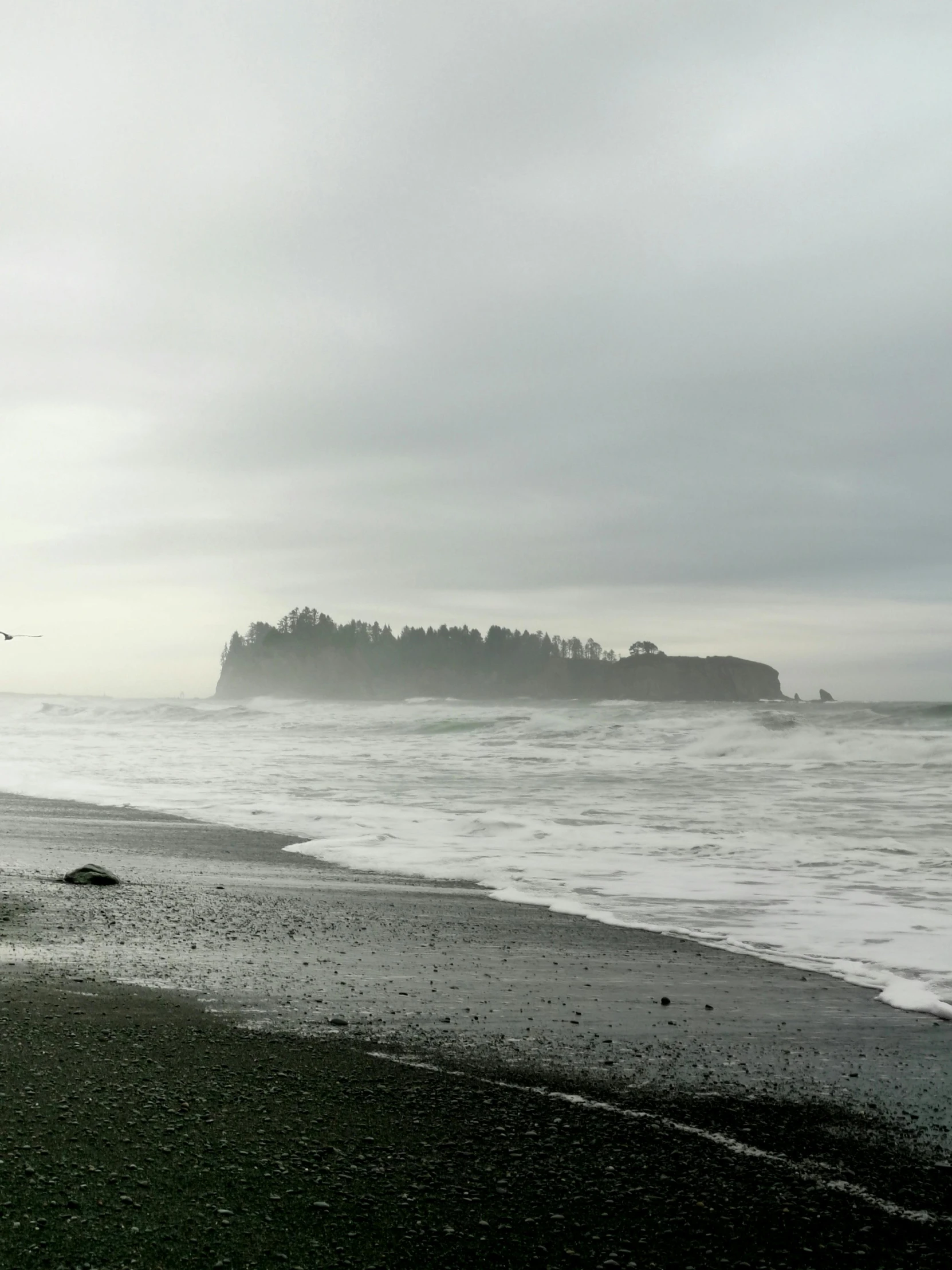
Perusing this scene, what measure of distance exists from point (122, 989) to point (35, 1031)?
2.15 feet

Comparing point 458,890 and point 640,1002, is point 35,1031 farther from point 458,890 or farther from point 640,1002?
point 458,890

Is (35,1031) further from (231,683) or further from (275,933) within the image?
(231,683)

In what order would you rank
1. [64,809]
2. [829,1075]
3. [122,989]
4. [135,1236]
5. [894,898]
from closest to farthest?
[135,1236] → [829,1075] → [122,989] → [894,898] → [64,809]

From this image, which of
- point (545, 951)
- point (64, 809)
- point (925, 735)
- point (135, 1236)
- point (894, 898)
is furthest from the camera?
point (925, 735)

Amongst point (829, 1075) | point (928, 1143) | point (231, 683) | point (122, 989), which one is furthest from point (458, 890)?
point (231, 683)

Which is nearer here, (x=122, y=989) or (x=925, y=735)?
(x=122, y=989)

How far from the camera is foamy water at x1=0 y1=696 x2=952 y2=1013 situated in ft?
20.4

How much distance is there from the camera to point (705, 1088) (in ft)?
10.2

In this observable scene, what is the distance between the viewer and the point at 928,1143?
2.71 meters

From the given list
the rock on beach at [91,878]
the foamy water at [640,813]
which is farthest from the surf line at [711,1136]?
the rock on beach at [91,878]

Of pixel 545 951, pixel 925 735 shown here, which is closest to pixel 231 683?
pixel 925 735

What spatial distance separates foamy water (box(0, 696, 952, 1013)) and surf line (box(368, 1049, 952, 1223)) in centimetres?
200

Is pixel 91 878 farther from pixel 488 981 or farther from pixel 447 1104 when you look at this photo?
pixel 447 1104

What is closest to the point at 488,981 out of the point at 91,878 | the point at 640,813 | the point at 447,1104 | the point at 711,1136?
the point at 447,1104
